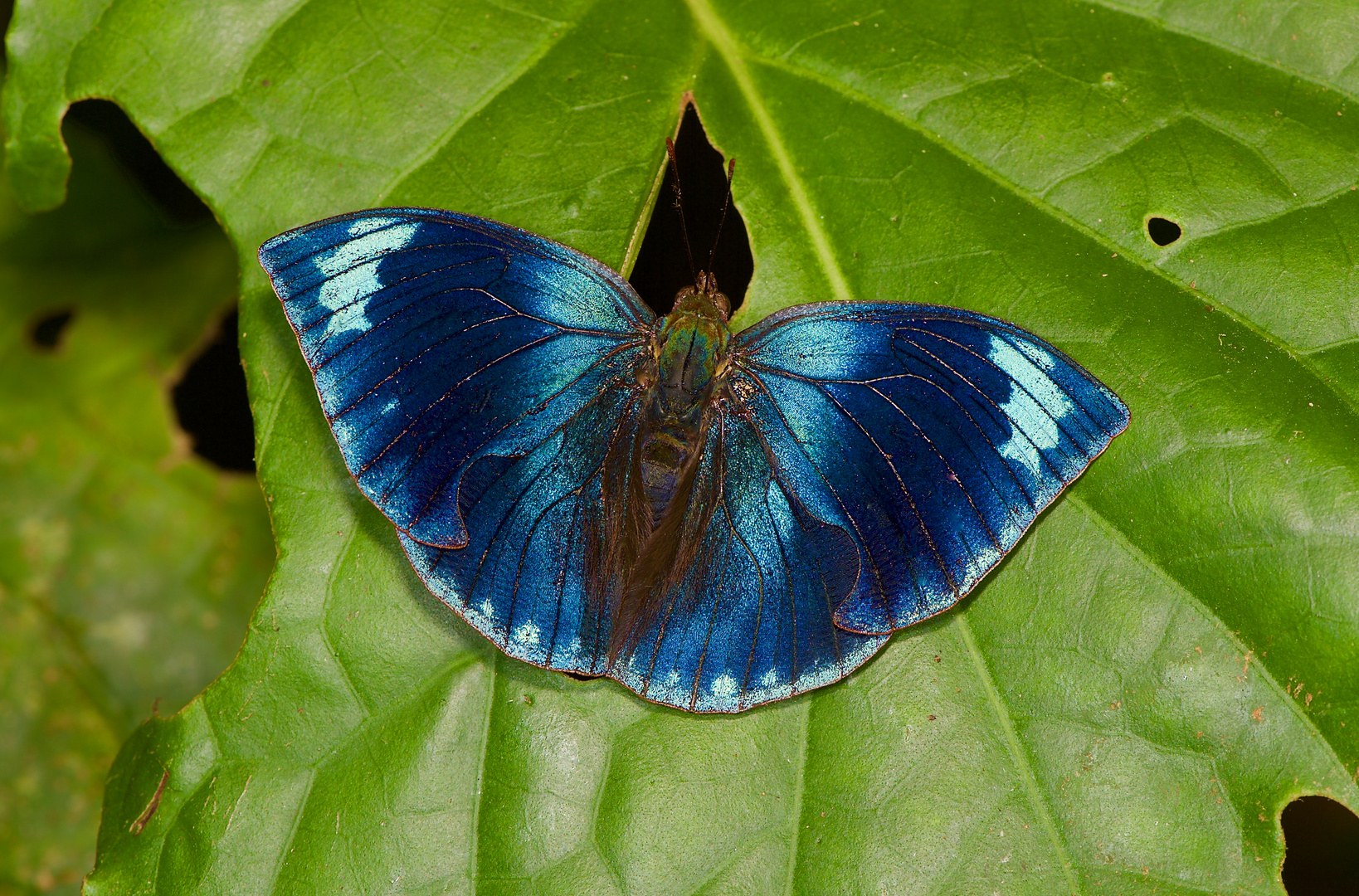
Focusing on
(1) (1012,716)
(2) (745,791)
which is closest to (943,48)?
(1) (1012,716)

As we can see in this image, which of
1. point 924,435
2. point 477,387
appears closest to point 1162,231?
point 924,435

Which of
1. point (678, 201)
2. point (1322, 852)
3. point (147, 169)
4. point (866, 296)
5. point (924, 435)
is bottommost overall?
point (1322, 852)

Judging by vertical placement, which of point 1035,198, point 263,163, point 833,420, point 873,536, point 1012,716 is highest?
point 263,163

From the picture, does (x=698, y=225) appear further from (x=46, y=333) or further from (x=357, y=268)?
(x=46, y=333)

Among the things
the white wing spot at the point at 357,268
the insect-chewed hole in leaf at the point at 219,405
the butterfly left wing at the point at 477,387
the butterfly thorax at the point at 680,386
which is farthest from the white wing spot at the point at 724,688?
the insect-chewed hole in leaf at the point at 219,405

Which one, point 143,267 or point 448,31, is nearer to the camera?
point 448,31

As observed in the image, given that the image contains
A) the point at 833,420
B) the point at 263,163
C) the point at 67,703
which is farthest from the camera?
the point at 67,703

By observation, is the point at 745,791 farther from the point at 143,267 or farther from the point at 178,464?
the point at 143,267
